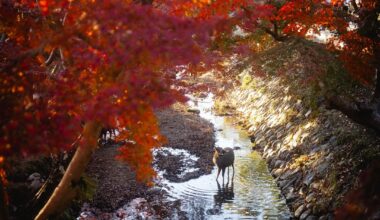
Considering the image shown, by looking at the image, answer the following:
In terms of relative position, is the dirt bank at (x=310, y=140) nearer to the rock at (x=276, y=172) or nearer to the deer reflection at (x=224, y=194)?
the rock at (x=276, y=172)

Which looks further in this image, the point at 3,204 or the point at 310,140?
the point at 310,140

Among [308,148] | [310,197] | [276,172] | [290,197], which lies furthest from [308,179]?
[276,172]

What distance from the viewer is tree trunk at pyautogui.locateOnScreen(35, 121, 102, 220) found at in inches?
296

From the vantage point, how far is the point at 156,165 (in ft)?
58.5

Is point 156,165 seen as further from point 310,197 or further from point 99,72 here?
point 99,72

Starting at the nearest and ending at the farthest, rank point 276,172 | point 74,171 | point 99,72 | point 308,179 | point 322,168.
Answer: point 99,72
point 74,171
point 322,168
point 308,179
point 276,172

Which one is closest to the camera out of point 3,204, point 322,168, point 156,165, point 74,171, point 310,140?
point 3,204

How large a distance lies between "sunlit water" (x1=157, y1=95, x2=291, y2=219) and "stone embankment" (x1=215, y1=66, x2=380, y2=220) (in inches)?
19.4

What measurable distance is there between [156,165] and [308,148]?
7.07 meters

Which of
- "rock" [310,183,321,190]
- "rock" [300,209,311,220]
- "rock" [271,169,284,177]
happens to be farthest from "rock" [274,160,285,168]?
"rock" [300,209,311,220]

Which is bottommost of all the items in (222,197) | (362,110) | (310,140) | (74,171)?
(222,197)

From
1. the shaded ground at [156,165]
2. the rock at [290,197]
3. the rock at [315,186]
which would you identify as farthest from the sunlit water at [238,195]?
the rock at [315,186]

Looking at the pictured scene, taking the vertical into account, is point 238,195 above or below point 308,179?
below

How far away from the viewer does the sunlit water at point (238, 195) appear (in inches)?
508
